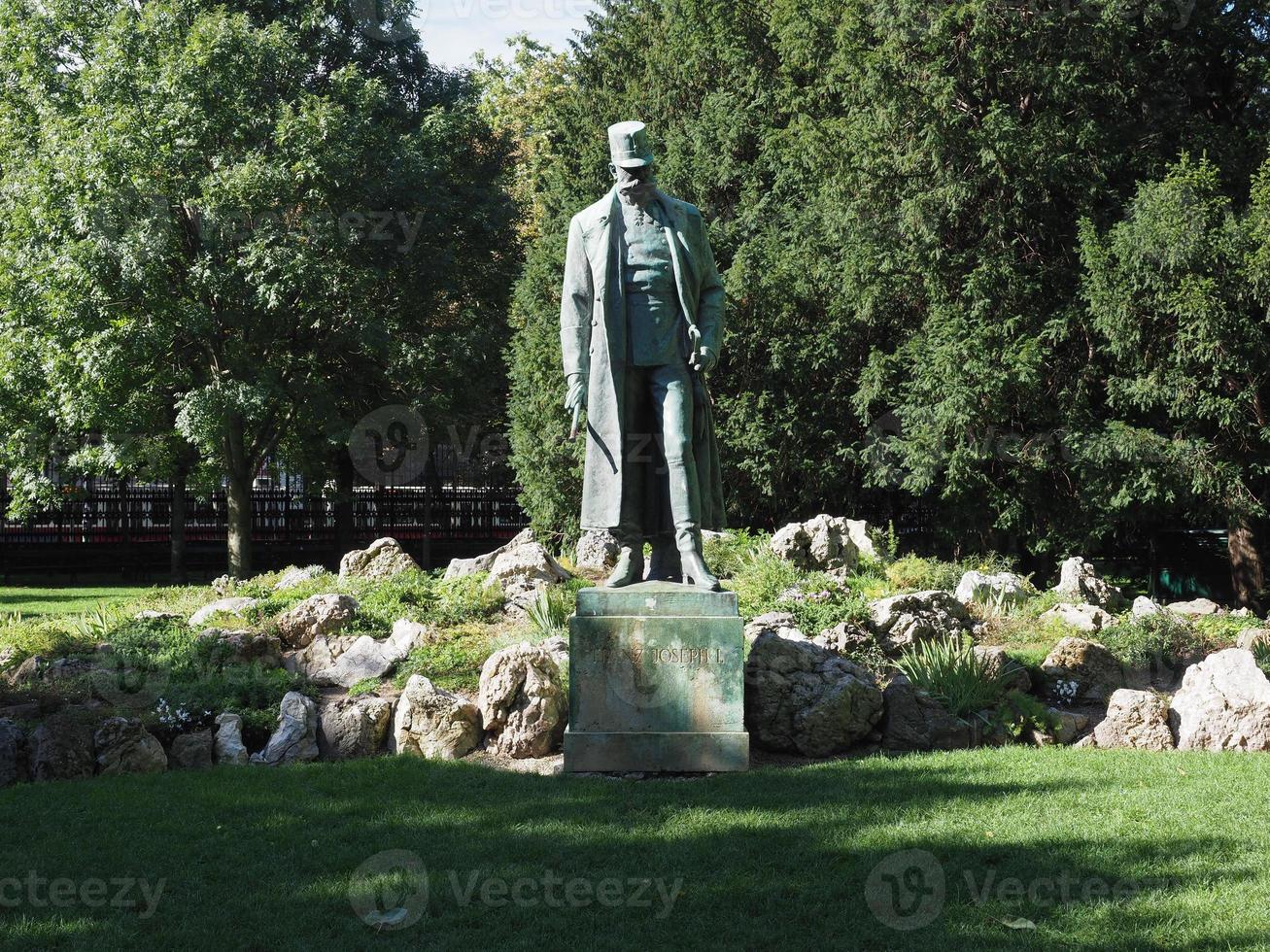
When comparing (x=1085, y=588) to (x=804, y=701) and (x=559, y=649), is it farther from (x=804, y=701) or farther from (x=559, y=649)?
(x=559, y=649)

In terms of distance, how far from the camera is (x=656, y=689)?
20.6 feet

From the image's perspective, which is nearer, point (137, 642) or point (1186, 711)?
point (1186, 711)

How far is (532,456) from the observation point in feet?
55.7

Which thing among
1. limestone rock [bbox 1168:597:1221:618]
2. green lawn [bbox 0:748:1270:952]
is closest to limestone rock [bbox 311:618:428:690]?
green lawn [bbox 0:748:1270:952]

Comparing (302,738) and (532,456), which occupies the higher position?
(532,456)

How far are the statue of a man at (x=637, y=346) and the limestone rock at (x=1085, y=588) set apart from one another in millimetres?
5241

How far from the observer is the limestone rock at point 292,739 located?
6844 mm

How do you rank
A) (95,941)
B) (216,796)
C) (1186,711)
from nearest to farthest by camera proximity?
(95,941), (216,796), (1186,711)

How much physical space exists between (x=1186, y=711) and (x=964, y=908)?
3345 millimetres

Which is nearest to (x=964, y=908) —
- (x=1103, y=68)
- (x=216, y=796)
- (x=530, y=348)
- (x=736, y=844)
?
(x=736, y=844)

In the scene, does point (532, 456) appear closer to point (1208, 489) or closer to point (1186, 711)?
point (1208, 489)

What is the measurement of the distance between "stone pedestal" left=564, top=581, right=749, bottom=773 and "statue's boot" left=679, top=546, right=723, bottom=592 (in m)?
0.15

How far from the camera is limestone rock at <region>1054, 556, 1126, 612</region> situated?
10.6 meters

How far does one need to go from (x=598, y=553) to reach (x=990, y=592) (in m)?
3.80
